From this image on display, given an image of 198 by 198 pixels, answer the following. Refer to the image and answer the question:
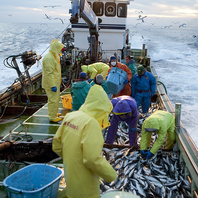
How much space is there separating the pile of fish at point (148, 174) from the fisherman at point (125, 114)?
1.48 ft

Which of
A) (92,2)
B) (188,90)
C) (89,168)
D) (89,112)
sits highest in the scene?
(92,2)

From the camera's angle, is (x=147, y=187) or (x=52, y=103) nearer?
(x=147, y=187)

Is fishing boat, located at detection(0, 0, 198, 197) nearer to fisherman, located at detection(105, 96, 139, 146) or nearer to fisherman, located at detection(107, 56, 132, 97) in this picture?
fisherman, located at detection(105, 96, 139, 146)

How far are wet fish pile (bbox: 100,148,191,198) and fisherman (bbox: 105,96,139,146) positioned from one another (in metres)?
0.48

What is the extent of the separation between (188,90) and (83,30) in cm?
862

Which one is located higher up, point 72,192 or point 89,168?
point 89,168

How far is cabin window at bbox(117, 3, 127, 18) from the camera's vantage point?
1286 cm

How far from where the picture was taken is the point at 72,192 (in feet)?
8.68

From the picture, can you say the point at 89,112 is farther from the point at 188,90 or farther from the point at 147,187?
the point at 188,90

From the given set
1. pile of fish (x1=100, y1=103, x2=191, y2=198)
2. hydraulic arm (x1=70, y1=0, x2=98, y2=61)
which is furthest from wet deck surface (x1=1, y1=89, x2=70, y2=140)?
hydraulic arm (x1=70, y1=0, x2=98, y2=61)

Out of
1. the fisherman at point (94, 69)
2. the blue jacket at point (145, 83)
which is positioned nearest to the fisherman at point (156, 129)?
the blue jacket at point (145, 83)

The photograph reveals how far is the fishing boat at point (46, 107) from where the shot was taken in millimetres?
4480

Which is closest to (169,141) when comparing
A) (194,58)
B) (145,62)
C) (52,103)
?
(52,103)

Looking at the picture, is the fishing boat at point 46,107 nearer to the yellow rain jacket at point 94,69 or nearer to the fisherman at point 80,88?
the fisherman at point 80,88
